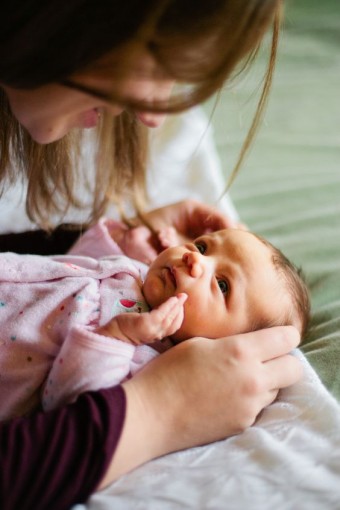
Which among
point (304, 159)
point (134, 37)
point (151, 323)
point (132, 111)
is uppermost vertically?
point (134, 37)

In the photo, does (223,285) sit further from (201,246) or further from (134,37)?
(134,37)

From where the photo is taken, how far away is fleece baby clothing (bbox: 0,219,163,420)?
70cm

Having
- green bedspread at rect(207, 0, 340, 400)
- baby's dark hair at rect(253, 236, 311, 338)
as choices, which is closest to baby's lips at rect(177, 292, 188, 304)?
baby's dark hair at rect(253, 236, 311, 338)

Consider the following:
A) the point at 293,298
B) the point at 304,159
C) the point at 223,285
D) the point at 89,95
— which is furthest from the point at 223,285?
the point at 304,159

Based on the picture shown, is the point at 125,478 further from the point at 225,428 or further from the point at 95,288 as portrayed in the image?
the point at 95,288

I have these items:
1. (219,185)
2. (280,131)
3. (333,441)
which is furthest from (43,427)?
(280,131)

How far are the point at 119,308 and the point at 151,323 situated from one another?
0.11 m

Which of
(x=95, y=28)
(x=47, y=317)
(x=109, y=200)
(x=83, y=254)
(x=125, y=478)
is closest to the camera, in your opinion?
(x=95, y=28)

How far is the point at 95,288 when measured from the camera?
0.84 meters

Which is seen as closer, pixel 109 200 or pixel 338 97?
pixel 109 200

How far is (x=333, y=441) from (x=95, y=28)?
510mm

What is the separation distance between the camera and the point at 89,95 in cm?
64

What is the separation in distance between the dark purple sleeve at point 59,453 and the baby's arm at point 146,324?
0.09 m

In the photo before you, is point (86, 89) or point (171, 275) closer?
point (86, 89)
